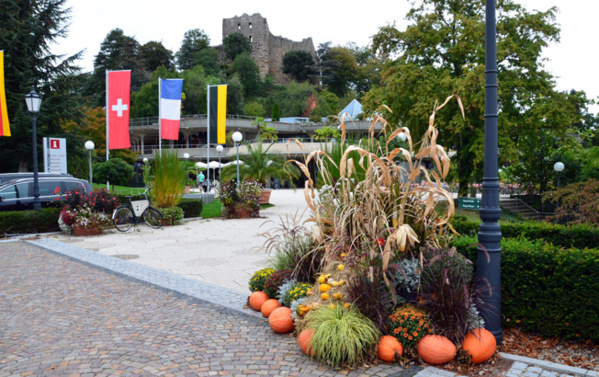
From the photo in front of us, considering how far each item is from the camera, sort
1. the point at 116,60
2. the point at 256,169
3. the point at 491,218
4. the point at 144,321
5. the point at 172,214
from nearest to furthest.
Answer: the point at 491,218
the point at 144,321
the point at 172,214
the point at 256,169
the point at 116,60

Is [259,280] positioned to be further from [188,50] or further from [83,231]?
[188,50]

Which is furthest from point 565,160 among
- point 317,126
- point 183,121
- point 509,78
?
point 183,121

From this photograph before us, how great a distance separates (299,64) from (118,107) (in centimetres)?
6283

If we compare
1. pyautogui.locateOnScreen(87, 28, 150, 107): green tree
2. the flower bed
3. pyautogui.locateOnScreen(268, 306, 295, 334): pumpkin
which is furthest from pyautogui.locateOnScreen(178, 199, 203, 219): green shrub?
pyautogui.locateOnScreen(87, 28, 150, 107): green tree

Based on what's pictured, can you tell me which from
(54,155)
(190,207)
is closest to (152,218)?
(190,207)

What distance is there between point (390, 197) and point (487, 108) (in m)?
1.12

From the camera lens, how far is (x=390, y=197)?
4.16 metres

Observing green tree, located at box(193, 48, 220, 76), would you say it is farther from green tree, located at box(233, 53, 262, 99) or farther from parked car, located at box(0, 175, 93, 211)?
parked car, located at box(0, 175, 93, 211)

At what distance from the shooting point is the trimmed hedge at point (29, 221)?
1073cm

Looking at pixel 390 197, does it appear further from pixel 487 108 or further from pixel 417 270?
pixel 487 108

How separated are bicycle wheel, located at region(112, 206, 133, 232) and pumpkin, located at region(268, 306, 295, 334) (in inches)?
330

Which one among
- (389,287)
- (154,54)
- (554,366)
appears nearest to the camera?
(554,366)

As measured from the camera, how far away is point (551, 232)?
5.59 metres

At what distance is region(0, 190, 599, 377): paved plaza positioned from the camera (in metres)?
3.30
